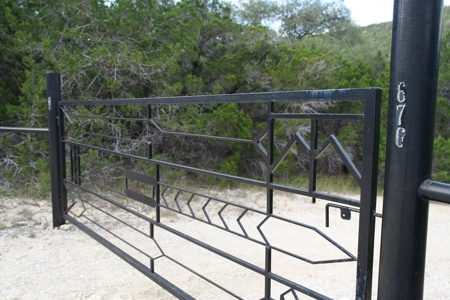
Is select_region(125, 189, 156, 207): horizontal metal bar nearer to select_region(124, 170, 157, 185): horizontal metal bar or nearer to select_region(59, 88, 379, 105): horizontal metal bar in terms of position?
select_region(124, 170, 157, 185): horizontal metal bar

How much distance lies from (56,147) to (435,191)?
3109 mm

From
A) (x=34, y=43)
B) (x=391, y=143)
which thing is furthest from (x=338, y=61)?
(x=391, y=143)

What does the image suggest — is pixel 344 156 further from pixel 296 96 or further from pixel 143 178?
pixel 143 178

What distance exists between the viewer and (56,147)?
3338 millimetres

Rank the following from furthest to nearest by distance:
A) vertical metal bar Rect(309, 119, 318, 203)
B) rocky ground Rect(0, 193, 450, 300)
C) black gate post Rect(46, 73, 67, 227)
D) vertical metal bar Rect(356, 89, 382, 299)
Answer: black gate post Rect(46, 73, 67, 227), rocky ground Rect(0, 193, 450, 300), vertical metal bar Rect(309, 119, 318, 203), vertical metal bar Rect(356, 89, 382, 299)

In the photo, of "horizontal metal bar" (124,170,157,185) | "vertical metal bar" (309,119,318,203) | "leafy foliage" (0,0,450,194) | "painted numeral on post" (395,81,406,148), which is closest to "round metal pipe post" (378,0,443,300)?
"painted numeral on post" (395,81,406,148)

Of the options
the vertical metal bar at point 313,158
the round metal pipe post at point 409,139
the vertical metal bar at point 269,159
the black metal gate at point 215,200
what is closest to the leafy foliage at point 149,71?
the black metal gate at point 215,200

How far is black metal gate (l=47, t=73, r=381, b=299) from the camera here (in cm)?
121

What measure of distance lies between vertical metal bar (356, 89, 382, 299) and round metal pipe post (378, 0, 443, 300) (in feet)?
0.22

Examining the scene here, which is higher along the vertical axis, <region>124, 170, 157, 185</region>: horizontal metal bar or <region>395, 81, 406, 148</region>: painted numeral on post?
<region>395, 81, 406, 148</region>: painted numeral on post

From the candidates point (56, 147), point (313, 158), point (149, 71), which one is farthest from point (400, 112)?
point (149, 71)

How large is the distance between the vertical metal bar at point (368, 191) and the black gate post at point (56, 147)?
9.18ft

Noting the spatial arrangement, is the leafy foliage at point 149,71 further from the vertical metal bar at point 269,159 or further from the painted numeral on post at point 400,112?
the painted numeral on post at point 400,112

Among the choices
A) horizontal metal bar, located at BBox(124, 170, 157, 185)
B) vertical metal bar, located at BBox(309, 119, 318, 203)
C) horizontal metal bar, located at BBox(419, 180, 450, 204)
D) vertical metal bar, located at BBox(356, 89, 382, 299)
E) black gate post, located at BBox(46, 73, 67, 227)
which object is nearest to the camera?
horizontal metal bar, located at BBox(419, 180, 450, 204)
